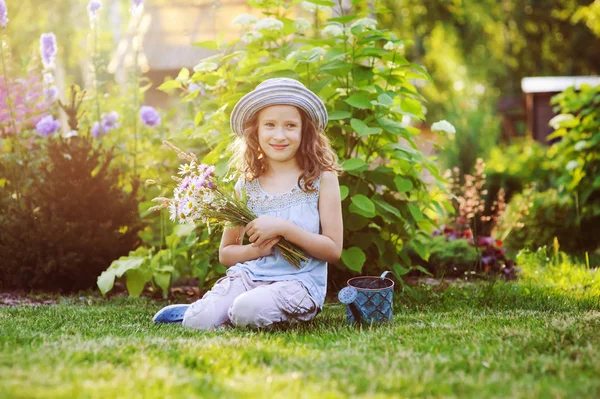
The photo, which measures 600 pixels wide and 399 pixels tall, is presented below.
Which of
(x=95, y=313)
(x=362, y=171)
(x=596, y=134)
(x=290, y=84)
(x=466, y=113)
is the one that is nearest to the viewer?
(x=290, y=84)

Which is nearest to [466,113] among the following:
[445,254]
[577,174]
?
[577,174]

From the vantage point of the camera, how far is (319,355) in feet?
8.73

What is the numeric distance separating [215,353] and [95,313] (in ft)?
4.81

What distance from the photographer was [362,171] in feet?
14.0

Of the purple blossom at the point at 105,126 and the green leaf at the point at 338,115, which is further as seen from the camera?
the purple blossom at the point at 105,126

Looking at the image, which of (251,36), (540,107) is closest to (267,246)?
(251,36)

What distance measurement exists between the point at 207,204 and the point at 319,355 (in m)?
1.09

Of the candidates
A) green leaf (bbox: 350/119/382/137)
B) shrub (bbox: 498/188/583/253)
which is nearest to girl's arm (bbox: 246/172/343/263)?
green leaf (bbox: 350/119/382/137)

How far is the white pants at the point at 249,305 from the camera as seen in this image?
10.8 ft

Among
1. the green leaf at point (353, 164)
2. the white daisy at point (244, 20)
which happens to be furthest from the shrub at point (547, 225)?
the white daisy at point (244, 20)

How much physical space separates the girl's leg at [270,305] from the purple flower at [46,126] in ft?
8.38

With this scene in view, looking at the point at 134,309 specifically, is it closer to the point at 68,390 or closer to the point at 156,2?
the point at 68,390

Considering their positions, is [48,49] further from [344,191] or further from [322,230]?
[322,230]

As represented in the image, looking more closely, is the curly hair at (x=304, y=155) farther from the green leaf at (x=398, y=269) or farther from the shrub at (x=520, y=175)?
the shrub at (x=520, y=175)
